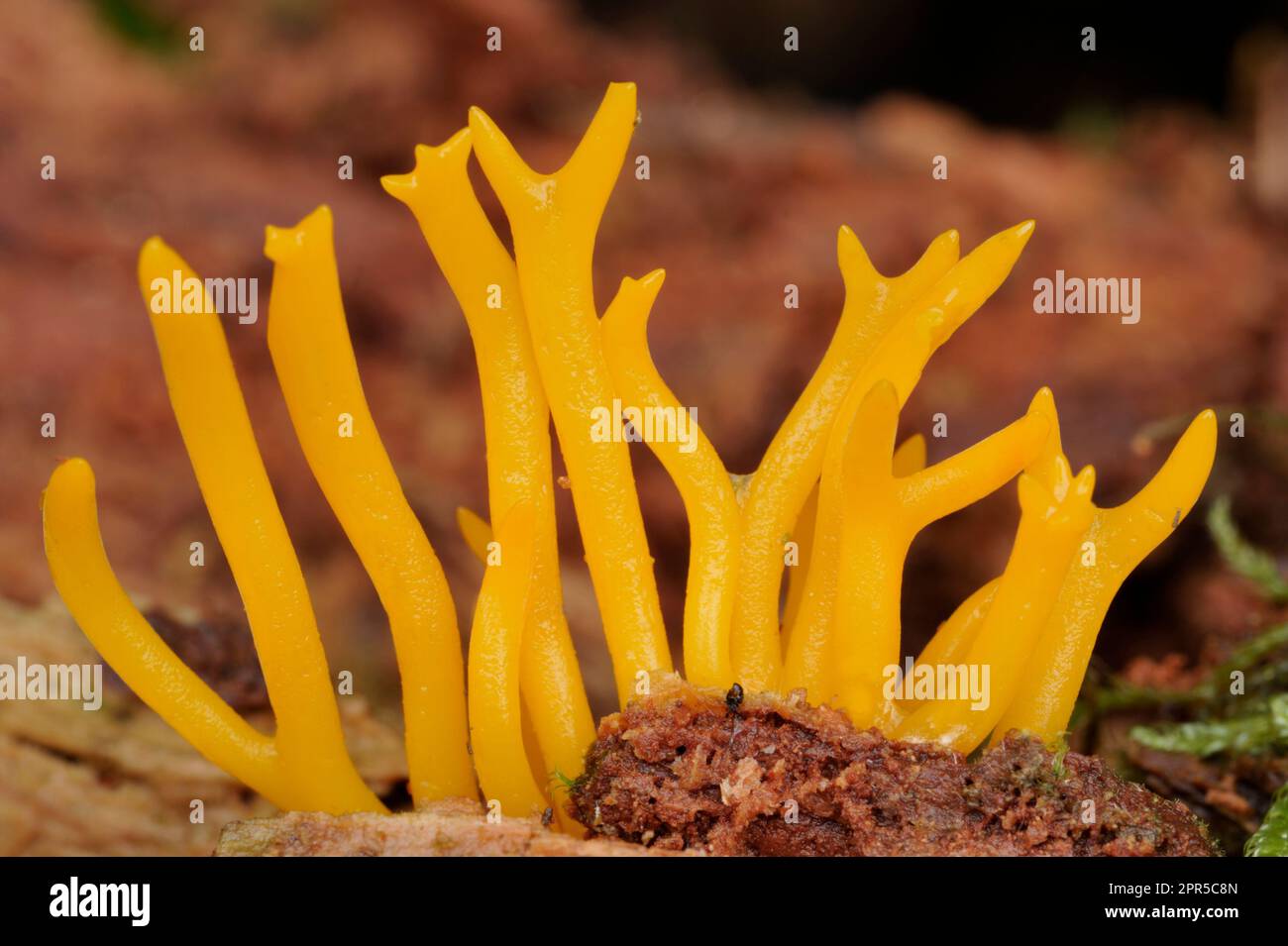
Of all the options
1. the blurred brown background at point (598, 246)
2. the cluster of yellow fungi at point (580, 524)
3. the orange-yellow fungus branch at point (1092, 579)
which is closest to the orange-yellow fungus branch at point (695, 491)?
the cluster of yellow fungi at point (580, 524)

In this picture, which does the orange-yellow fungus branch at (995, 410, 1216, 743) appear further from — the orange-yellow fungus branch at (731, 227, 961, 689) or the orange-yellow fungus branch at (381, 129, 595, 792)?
the orange-yellow fungus branch at (381, 129, 595, 792)

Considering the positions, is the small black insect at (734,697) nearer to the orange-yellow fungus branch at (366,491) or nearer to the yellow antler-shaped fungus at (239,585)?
the orange-yellow fungus branch at (366,491)

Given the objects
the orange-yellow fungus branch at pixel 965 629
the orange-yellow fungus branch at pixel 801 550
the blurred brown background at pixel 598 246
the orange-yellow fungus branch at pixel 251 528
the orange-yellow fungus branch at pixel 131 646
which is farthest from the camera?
the blurred brown background at pixel 598 246

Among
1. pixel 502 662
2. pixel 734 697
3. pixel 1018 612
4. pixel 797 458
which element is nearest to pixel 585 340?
pixel 797 458

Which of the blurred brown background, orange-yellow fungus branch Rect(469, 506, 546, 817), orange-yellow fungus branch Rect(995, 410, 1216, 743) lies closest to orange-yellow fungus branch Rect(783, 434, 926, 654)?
orange-yellow fungus branch Rect(995, 410, 1216, 743)
